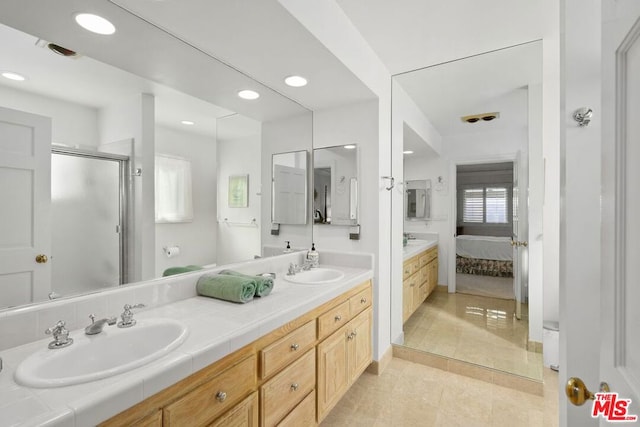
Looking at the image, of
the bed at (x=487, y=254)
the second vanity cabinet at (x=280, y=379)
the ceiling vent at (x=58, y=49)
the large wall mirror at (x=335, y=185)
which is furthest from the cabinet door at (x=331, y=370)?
the ceiling vent at (x=58, y=49)

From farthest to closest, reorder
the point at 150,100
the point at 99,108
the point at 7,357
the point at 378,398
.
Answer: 1. the point at 378,398
2. the point at 150,100
3. the point at 99,108
4. the point at 7,357

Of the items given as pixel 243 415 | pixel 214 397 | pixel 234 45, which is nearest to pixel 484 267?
pixel 243 415

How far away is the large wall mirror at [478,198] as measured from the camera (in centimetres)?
227

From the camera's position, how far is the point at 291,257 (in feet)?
7.74

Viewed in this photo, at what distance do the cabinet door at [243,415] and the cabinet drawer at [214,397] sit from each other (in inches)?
0.8

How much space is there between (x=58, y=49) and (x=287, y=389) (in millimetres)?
1734

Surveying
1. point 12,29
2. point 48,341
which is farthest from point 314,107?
point 48,341

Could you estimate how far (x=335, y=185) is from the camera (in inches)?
98.6

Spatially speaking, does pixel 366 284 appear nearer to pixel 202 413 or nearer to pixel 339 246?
pixel 339 246

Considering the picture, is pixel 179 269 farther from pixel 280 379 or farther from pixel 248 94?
pixel 248 94

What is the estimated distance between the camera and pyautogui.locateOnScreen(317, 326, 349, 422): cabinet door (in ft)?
5.32

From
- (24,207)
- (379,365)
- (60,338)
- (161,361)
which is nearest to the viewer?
(161,361)

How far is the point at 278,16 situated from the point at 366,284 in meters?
1.74

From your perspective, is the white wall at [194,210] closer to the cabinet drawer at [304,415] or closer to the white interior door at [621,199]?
the cabinet drawer at [304,415]
